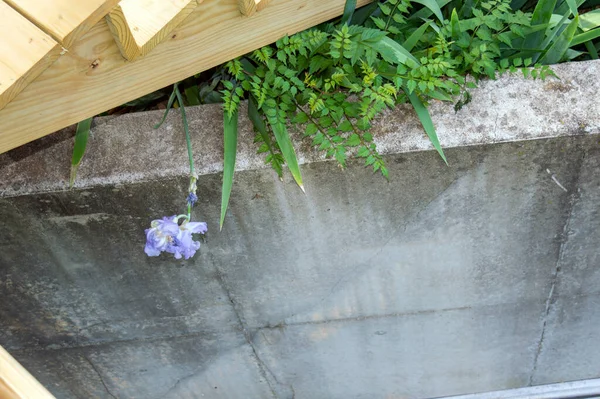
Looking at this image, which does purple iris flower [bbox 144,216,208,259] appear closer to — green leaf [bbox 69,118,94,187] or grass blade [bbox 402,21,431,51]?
green leaf [bbox 69,118,94,187]

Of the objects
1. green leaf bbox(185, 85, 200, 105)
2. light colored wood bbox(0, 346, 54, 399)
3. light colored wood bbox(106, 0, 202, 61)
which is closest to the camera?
light colored wood bbox(0, 346, 54, 399)

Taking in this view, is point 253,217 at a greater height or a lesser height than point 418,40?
lesser

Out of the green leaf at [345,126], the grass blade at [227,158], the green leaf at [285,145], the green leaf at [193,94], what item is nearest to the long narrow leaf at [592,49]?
the green leaf at [345,126]

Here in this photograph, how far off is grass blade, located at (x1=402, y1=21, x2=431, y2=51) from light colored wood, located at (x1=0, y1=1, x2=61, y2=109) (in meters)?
1.02

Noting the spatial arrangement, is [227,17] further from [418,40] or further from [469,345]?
[469,345]

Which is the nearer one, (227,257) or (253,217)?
(253,217)

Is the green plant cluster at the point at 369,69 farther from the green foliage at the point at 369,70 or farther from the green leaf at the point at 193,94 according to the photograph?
the green leaf at the point at 193,94

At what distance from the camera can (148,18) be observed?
1476mm

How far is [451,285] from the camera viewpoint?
230cm

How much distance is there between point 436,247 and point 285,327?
69cm

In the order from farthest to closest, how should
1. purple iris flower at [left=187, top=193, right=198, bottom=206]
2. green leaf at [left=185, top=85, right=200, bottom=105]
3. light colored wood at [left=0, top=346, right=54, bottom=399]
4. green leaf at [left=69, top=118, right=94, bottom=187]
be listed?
green leaf at [left=185, top=85, right=200, bottom=105] < green leaf at [left=69, top=118, right=94, bottom=187] < purple iris flower at [left=187, top=193, right=198, bottom=206] < light colored wood at [left=0, top=346, right=54, bottom=399]

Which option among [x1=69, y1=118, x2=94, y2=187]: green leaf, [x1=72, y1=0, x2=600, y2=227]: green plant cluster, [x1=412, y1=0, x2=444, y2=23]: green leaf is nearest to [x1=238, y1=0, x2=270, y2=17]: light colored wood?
[x1=72, y1=0, x2=600, y2=227]: green plant cluster

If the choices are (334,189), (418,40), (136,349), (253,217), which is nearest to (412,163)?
(334,189)

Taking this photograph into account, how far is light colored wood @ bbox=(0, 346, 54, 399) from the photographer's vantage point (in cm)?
93
